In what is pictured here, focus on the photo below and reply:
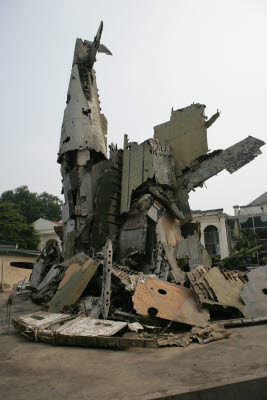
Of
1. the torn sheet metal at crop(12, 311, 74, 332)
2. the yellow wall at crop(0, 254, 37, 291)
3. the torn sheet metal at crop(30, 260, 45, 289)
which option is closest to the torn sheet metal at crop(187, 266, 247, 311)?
the torn sheet metal at crop(12, 311, 74, 332)

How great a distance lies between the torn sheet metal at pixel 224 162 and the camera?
8898 millimetres

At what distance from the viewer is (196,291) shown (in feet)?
18.2

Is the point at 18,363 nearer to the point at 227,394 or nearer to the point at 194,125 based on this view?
the point at 227,394

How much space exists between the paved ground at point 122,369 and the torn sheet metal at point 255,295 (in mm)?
1359

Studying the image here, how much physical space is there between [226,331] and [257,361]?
165cm

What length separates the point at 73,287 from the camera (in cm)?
618

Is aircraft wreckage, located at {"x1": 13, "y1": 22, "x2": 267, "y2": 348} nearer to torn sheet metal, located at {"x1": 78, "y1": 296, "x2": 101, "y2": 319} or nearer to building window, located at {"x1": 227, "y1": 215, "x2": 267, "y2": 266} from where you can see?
torn sheet metal, located at {"x1": 78, "y1": 296, "x2": 101, "y2": 319}

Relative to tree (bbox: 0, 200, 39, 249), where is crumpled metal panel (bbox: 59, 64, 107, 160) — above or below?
above

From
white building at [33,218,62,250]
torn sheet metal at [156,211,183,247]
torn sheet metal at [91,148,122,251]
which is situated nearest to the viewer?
torn sheet metal at [156,211,183,247]

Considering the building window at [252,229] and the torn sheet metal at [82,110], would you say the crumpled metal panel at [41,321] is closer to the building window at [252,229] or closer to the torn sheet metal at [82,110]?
the torn sheet metal at [82,110]

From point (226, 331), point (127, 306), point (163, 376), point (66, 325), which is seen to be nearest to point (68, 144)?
point (127, 306)

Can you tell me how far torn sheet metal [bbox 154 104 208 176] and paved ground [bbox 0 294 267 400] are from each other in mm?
6373

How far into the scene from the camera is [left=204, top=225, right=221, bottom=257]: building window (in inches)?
1008

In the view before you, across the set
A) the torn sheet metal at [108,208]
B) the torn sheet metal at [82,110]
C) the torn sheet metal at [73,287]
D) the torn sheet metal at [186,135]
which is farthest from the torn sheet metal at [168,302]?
the torn sheet metal at [82,110]
